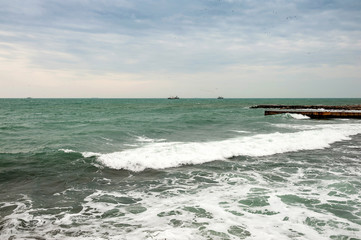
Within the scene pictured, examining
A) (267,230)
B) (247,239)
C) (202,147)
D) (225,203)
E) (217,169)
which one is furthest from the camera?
(202,147)

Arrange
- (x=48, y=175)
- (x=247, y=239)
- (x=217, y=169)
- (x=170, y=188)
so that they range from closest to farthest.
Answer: (x=247, y=239) → (x=170, y=188) → (x=48, y=175) → (x=217, y=169)

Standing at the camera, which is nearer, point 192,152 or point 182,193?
point 182,193

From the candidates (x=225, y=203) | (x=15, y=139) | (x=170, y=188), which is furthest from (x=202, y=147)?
(x=15, y=139)

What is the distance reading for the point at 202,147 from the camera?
45.3ft

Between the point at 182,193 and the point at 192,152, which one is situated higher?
the point at 192,152

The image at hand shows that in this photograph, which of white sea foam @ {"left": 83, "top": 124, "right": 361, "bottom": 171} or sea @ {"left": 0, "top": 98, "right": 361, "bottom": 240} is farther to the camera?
white sea foam @ {"left": 83, "top": 124, "right": 361, "bottom": 171}

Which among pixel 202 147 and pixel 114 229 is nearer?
pixel 114 229

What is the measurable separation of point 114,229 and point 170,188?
9.58ft

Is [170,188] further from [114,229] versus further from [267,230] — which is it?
[267,230]

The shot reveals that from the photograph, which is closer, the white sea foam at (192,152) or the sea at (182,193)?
the sea at (182,193)

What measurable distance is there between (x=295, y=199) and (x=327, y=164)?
4877 millimetres

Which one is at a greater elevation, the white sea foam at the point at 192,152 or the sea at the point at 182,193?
the white sea foam at the point at 192,152

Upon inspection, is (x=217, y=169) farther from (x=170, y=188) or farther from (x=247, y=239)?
(x=247, y=239)

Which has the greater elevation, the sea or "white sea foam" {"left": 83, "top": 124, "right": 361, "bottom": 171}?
"white sea foam" {"left": 83, "top": 124, "right": 361, "bottom": 171}
